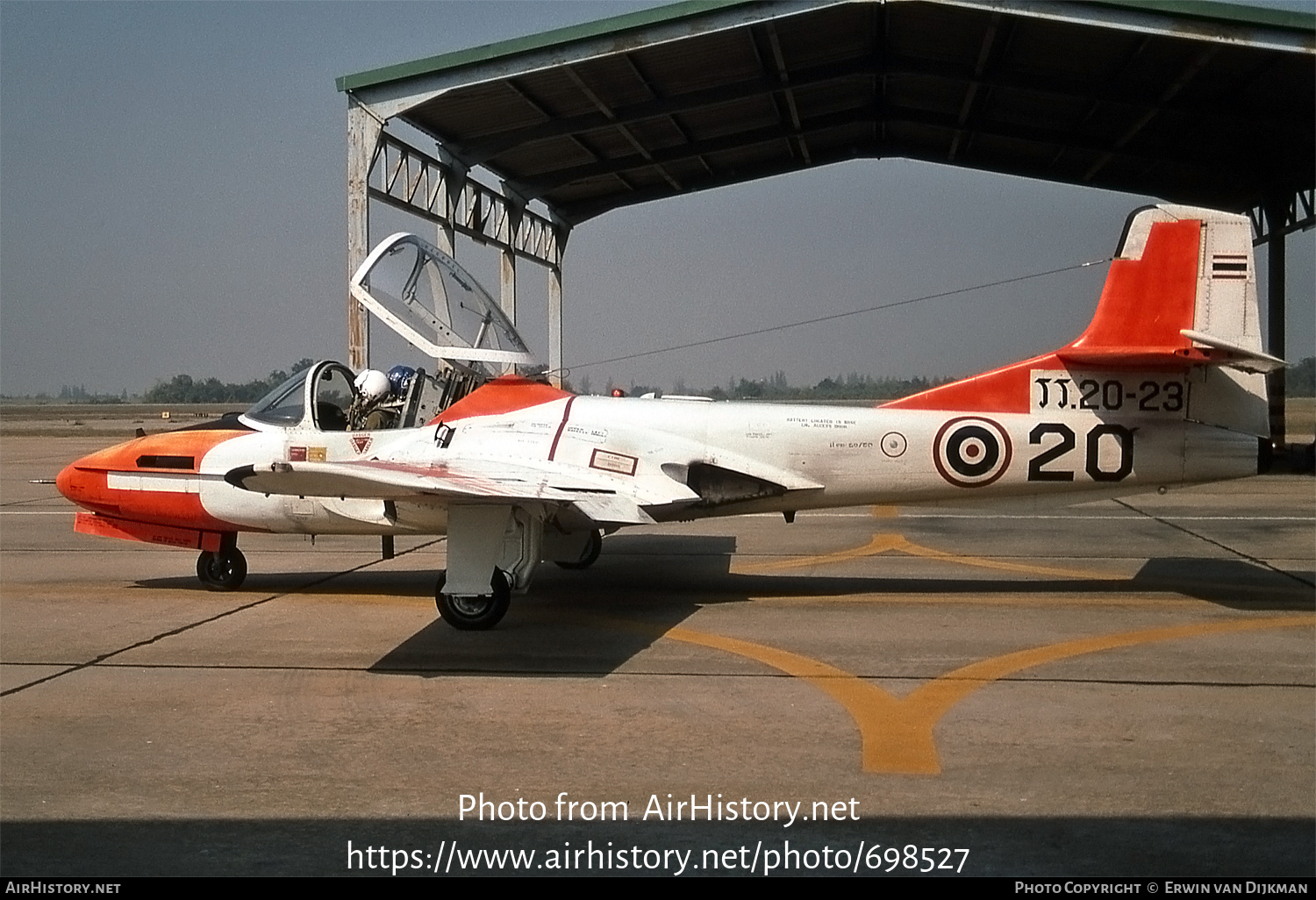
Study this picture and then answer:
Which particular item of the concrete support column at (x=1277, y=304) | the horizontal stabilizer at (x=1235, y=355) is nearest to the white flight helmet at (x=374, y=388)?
the horizontal stabilizer at (x=1235, y=355)

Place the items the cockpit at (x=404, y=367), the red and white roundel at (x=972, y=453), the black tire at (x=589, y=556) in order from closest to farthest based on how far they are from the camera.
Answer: the red and white roundel at (x=972, y=453)
the cockpit at (x=404, y=367)
the black tire at (x=589, y=556)

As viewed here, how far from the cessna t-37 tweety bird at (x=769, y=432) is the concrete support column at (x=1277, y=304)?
15.9 meters

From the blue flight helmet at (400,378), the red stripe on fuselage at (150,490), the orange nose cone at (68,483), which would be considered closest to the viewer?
the red stripe on fuselage at (150,490)

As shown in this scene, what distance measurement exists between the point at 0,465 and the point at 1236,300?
2937cm

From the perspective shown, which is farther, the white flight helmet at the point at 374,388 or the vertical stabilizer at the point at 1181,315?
the white flight helmet at the point at 374,388

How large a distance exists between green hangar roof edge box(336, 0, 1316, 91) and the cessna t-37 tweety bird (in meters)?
6.49

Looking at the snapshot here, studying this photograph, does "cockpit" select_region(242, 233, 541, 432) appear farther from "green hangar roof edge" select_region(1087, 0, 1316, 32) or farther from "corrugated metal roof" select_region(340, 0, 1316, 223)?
"green hangar roof edge" select_region(1087, 0, 1316, 32)

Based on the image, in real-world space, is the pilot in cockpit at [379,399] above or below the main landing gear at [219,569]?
above

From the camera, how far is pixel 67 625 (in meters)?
9.54

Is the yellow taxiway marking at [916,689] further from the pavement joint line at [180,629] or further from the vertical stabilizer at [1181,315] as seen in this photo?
the pavement joint line at [180,629]

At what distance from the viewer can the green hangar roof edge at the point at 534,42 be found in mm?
16344

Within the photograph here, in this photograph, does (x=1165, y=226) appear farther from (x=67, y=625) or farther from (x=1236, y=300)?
(x=67, y=625)

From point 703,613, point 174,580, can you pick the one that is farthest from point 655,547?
point 174,580

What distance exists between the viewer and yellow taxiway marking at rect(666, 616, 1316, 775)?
6.15m
